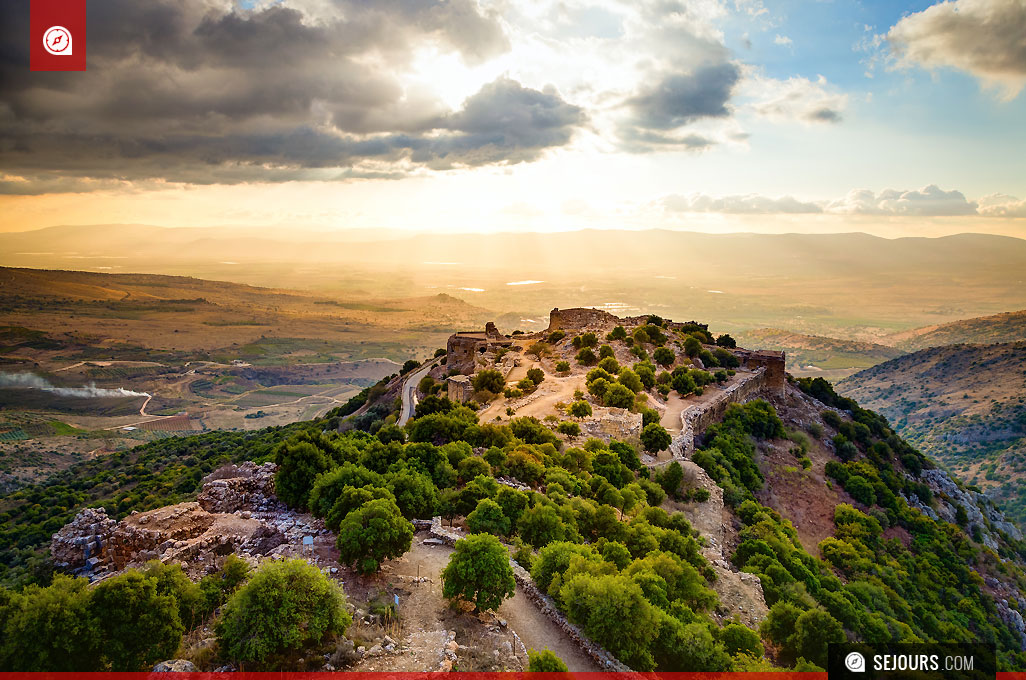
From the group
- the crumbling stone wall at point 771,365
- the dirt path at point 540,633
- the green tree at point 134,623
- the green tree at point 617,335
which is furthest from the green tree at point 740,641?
the crumbling stone wall at point 771,365

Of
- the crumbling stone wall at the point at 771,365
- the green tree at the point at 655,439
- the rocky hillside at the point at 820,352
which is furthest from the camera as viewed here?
the rocky hillside at the point at 820,352

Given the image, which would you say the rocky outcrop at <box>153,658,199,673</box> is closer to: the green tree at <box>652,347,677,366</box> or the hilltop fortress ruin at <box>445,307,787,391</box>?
the hilltop fortress ruin at <box>445,307,787,391</box>

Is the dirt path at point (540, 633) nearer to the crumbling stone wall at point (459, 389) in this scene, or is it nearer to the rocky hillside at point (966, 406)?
the crumbling stone wall at point (459, 389)

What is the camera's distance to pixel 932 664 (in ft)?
62.7

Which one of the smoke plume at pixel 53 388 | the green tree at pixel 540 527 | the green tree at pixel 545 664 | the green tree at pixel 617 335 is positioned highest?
the green tree at pixel 617 335

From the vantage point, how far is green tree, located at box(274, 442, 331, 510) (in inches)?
818

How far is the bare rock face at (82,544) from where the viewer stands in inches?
703

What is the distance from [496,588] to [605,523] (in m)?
8.28

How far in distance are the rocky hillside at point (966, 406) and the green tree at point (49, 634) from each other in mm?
80618

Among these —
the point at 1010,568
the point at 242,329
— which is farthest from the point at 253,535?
the point at 242,329

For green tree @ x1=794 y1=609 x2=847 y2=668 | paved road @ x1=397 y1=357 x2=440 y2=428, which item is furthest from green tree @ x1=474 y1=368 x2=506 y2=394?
green tree @ x1=794 y1=609 x2=847 y2=668

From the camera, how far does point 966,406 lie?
282ft

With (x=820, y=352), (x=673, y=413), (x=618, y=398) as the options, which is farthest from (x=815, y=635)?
(x=820, y=352)

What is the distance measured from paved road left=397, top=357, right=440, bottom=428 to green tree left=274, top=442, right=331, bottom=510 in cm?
1750
